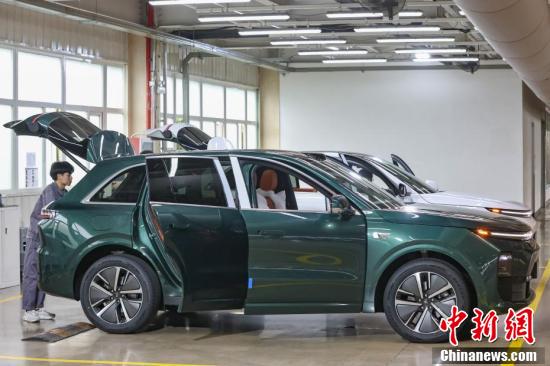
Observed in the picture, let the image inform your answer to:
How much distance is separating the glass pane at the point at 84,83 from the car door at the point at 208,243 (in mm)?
9997

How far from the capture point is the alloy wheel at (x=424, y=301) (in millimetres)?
7262

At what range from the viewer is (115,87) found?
18.9 m

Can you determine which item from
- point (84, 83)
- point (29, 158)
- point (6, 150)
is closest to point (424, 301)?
point (6, 150)

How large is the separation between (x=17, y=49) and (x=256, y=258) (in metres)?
9.39

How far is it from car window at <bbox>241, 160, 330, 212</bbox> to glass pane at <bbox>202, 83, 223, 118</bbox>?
611 inches

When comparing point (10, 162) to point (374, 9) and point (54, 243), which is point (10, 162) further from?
point (54, 243)

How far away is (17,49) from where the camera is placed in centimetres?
1530

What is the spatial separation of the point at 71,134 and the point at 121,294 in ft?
8.53

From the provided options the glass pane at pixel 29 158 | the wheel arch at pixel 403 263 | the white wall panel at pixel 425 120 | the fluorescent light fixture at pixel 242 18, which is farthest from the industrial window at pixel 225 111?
the wheel arch at pixel 403 263

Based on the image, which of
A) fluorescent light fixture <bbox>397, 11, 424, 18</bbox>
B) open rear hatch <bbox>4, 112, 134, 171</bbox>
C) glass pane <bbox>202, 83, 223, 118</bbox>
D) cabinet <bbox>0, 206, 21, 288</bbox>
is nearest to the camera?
open rear hatch <bbox>4, 112, 134, 171</bbox>

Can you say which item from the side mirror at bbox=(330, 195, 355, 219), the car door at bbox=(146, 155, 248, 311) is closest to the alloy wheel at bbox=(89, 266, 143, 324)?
the car door at bbox=(146, 155, 248, 311)

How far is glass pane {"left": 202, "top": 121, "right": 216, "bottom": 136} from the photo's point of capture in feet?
A: 77.0

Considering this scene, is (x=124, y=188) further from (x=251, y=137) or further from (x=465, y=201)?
(x=251, y=137)

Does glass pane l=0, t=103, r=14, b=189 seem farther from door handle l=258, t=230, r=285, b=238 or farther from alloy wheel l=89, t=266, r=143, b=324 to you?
door handle l=258, t=230, r=285, b=238
